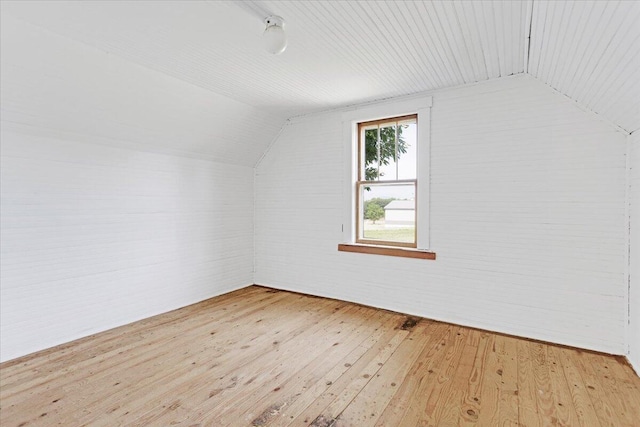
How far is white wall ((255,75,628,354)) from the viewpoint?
9.02 feet

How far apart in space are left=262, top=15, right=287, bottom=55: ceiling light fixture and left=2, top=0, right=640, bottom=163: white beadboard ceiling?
5 cm

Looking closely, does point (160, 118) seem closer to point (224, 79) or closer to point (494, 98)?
point (224, 79)

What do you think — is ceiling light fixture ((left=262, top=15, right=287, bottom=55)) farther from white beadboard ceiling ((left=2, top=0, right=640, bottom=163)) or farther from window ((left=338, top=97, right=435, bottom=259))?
window ((left=338, top=97, right=435, bottom=259))

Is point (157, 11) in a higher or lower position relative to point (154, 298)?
higher

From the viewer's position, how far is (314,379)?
7.70 feet

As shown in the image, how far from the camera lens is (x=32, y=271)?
2.78 m

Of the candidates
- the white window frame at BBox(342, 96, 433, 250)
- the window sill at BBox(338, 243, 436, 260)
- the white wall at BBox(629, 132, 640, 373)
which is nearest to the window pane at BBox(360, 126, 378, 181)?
the white window frame at BBox(342, 96, 433, 250)

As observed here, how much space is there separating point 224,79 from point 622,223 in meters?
3.83

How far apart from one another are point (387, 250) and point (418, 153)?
3.97ft

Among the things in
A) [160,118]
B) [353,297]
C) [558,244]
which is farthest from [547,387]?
[160,118]

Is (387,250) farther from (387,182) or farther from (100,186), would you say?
(100,186)

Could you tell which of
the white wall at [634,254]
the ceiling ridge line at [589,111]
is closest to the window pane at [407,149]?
the ceiling ridge line at [589,111]

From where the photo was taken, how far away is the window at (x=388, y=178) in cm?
362

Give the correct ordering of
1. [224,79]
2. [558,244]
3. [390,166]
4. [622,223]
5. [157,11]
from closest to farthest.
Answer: [157,11], [622,223], [558,244], [224,79], [390,166]
